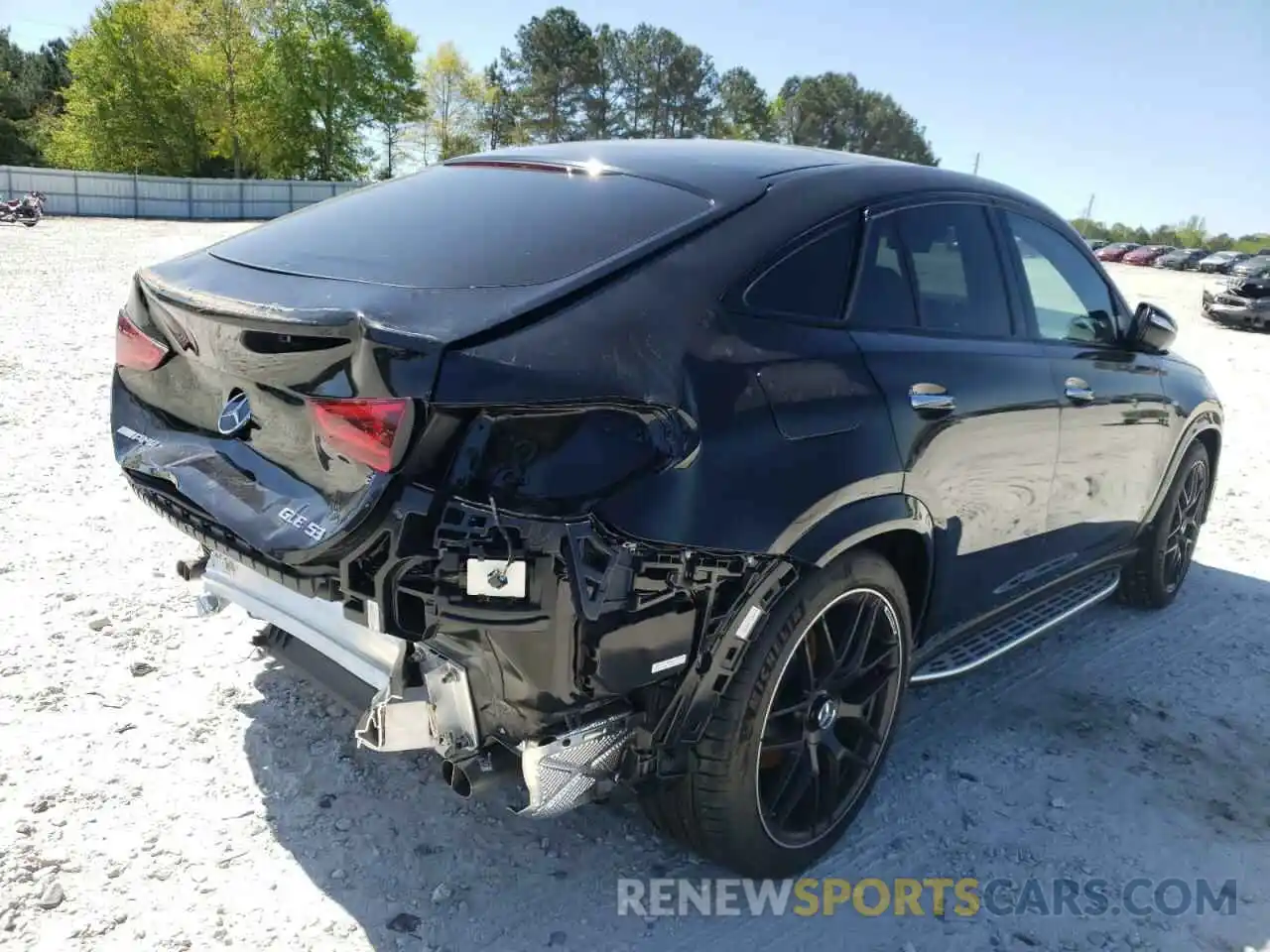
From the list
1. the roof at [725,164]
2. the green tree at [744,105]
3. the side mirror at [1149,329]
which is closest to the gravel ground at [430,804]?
the side mirror at [1149,329]

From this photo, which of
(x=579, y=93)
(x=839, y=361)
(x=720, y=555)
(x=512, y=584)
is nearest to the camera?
(x=512, y=584)

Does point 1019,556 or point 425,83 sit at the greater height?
point 425,83

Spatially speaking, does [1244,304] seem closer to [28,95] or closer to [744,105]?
[744,105]

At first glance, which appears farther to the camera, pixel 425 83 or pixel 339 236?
pixel 425 83

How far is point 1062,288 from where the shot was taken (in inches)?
149

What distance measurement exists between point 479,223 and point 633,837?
176 centimetres

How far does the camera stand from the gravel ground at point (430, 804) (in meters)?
2.47

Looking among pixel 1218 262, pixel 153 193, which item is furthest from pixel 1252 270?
pixel 153 193

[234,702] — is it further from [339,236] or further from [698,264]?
[698,264]

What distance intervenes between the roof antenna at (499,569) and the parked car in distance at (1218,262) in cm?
5513

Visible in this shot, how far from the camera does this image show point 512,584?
1.99m

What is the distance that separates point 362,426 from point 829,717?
1493 millimetres

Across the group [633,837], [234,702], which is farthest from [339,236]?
[633,837]

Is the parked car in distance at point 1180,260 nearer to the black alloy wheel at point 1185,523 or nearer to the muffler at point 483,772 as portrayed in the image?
the black alloy wheel at point 1185,523
